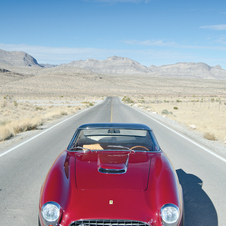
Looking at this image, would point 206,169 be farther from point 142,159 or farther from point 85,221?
point 85,221

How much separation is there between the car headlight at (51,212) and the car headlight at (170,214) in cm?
113

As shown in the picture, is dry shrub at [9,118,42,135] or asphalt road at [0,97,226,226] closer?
asphalt road at [0,97,226,226]

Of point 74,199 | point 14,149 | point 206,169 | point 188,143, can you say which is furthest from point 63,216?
point 188,143

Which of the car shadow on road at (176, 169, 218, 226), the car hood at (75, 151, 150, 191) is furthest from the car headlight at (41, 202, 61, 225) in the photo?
the car shadow on road at (176, 169, 218, 226)

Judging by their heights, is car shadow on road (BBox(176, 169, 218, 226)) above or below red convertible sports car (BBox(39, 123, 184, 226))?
below

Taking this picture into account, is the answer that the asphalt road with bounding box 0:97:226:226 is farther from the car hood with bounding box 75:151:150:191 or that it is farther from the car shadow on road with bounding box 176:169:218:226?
the car hood with bounding box 75:151:150:191

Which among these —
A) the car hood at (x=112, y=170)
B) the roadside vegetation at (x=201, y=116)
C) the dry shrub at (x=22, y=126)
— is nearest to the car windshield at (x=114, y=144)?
the car hood at (x=112, y=170)

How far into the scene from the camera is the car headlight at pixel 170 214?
8.32 feet

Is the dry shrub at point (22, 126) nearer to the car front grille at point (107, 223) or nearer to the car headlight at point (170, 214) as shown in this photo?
the car front grille at point (107, 223)

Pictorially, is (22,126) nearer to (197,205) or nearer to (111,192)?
(197,205)

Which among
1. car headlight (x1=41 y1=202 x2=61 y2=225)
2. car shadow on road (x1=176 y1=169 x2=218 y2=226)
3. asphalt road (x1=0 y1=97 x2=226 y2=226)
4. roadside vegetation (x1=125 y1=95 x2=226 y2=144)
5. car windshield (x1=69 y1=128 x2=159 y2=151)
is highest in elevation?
car windshield (x1=69 y1=128 x2=159 y2=151)

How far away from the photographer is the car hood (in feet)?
9.59

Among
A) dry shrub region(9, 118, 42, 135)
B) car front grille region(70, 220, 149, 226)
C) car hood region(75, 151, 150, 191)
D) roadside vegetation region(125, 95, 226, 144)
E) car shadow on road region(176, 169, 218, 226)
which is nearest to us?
car front grille region(70, 220, 149, 226)

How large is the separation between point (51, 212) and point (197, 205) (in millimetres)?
2697
